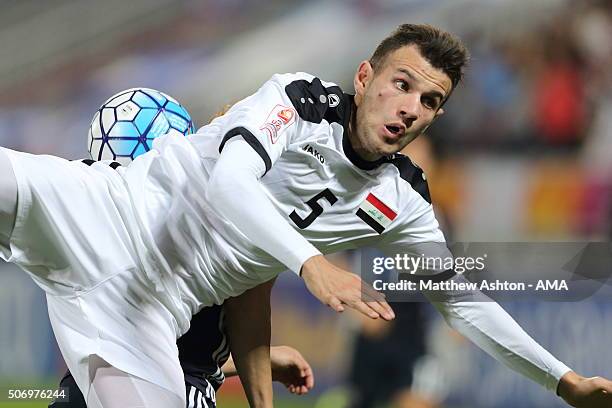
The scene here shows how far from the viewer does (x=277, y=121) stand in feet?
5.89

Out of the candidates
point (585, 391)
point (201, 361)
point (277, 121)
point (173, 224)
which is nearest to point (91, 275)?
point (173, 224)

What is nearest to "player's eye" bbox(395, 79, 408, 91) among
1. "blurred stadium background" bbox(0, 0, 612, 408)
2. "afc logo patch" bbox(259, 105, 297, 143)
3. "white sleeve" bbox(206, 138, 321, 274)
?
"afc logo patch" bbox(259, 105, 297, 143)

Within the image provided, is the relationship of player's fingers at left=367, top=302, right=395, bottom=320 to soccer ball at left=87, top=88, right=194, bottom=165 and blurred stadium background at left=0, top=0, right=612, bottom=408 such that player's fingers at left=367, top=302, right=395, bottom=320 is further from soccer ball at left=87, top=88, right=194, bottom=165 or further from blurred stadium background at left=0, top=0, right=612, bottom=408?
blurred stadium background at left=0, top=0, right=612, bottom=408

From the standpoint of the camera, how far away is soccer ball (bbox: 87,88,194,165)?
2326 mm

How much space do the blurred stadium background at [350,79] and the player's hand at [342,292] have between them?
2.25 metres

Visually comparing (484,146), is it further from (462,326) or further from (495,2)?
(462,326)

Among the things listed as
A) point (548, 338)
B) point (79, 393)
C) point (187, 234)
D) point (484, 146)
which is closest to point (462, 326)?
point (187, 234)

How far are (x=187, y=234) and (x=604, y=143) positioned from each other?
2.75 meters

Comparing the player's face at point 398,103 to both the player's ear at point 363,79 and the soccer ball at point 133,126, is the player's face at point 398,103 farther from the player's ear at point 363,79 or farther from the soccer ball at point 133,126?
the soccer ball at point 133,126

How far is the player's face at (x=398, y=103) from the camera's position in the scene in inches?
75.0

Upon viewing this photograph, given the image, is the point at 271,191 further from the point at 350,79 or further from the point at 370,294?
the point at 350,79

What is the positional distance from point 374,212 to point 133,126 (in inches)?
27.3

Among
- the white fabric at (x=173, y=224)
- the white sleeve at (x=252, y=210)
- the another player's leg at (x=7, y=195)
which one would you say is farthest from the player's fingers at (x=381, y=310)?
the another player's leg at (x=7, y=195)

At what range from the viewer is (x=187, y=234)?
192 cm
